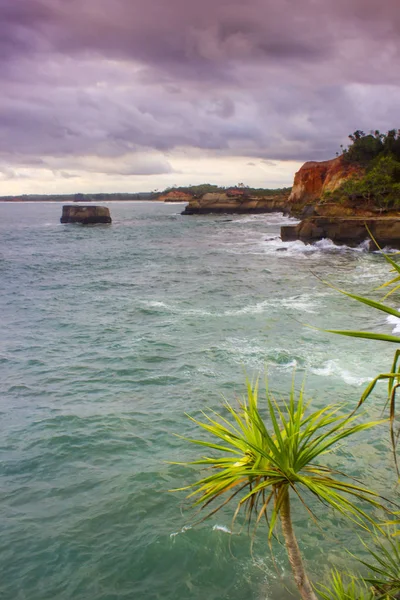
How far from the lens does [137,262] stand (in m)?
44.1

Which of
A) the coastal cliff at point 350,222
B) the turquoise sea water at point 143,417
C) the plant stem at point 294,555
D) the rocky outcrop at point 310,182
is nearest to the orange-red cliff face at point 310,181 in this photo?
the rocky outcrop at point 310,182

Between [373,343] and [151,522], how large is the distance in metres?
11.5

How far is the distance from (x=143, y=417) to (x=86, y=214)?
8957 centimetres

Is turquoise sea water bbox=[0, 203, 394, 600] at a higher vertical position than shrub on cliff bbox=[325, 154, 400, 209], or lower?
lower

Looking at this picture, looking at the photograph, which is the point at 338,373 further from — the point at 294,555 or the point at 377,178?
the point at 377,178

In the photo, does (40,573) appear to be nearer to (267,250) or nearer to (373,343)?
(373,343)

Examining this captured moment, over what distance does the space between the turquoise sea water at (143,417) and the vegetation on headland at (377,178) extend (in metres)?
24.9

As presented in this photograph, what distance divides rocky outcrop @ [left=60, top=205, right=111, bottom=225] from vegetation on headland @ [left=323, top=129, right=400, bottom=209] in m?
48.4

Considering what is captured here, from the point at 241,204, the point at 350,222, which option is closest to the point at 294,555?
the point at 350,222

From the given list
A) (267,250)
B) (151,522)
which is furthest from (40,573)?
(267,250)

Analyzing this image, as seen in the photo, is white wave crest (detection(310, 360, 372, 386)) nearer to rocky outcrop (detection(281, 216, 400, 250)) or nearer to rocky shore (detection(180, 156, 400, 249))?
rocky shore (detection(180, 156, 400, 249))

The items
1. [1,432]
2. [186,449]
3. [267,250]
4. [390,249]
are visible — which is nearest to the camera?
[186,449]

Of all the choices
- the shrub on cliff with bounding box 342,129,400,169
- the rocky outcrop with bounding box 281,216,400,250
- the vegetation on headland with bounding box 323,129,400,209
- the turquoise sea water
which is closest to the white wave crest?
the turquoise sea water

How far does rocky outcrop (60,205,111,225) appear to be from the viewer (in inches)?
3797
